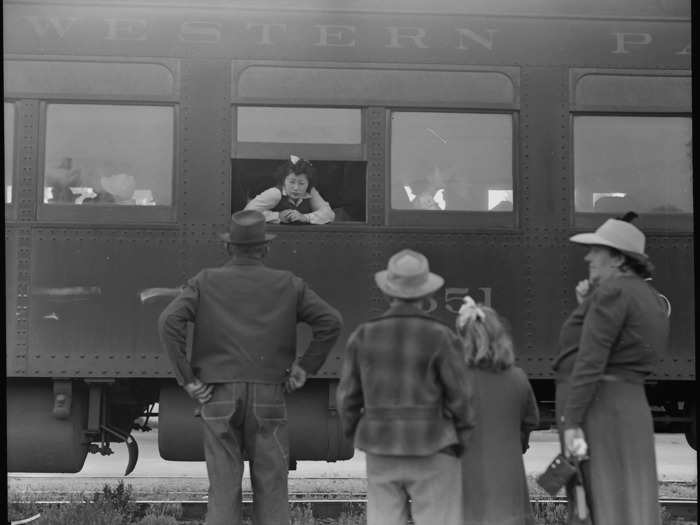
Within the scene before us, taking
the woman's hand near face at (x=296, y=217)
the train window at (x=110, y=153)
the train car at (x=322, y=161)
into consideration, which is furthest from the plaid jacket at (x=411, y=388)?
the train window at (x=110, y=153)

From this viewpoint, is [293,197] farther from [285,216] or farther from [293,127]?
[293,127]

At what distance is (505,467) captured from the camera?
415 cm

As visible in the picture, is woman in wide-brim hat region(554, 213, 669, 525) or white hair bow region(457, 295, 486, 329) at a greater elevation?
white hair bow region(457, 295, 486, 329)

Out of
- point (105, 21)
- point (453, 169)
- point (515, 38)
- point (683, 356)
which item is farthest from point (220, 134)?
point (683, 356)

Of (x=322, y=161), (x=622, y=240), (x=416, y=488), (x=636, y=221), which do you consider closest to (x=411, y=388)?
(x=416, y=488)

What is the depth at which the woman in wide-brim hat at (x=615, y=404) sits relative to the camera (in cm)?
406

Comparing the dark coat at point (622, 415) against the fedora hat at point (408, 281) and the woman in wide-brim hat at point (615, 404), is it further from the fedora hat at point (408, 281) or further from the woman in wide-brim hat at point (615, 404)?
the fedora hat at point (408, 281)

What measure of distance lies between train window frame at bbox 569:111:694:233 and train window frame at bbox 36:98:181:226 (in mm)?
2549

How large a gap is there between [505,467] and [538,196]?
233cm

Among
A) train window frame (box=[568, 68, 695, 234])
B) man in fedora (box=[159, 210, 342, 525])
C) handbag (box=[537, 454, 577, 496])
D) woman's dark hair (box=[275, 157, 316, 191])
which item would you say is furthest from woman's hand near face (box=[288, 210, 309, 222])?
handbag (box=[537, 454, 577, 496])

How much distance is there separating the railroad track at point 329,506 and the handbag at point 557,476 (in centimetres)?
276

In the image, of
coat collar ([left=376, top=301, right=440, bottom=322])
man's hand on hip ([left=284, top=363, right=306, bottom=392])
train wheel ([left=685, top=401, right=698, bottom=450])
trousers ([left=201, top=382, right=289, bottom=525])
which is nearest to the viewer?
coat collar ([left=376, top=301, right=440, bottom=322])

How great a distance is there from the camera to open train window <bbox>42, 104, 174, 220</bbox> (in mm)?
5918

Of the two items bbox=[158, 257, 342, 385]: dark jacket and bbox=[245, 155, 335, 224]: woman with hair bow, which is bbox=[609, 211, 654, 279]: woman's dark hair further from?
bbox=[245, 155, 335, 224]: woman with hair bow
